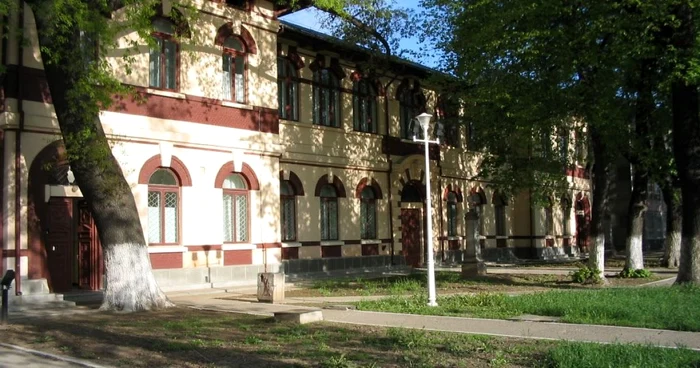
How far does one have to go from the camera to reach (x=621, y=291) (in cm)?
1622

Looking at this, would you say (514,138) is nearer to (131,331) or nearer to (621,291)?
(621,291)

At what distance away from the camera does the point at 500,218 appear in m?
37.6

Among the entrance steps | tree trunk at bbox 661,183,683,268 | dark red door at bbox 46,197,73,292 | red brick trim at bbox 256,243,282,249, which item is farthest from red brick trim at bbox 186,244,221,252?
tree trunk at bbox 661,183,683,268

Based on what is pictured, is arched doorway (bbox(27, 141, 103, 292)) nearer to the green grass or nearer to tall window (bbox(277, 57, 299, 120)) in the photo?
tall window (bbox(277, 57, 299, 120))

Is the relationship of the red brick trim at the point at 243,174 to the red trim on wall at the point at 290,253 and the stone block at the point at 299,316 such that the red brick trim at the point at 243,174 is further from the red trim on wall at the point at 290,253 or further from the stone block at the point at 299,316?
the stone block at the point at 299,316

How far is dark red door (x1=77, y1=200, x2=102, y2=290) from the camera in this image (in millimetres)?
18875

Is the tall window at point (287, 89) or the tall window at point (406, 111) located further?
the tall window at point (406, 111)

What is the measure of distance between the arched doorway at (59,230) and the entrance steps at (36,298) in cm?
24

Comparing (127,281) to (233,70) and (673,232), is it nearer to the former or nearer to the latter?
(233,70)

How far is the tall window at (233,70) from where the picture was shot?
22.0 meters

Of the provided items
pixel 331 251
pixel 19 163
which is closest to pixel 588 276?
pixel 331 251

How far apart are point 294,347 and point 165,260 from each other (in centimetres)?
1068

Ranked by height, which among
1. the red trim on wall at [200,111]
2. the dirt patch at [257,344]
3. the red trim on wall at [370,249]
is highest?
the red trim on wall at [200,111]

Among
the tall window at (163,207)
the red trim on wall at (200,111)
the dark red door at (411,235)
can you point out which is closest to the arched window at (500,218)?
the dark red door at (411,235)
